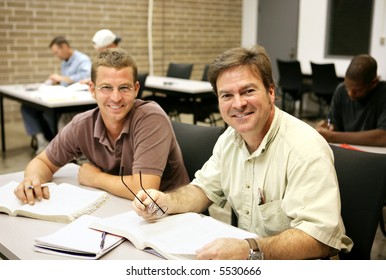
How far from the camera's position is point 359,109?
9.23ft

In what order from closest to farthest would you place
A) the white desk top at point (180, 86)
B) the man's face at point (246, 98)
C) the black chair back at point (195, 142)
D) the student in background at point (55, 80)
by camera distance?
the man's face at point (246, 98), the black chair back at point (195, 142), the white desk top at point (180, 86), the student in background at point (55, 80)

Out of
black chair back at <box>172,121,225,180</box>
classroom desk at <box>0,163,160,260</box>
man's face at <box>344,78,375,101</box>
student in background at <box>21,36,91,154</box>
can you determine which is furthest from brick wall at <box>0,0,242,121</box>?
classroom desk at <box>0,163,160,260</box>

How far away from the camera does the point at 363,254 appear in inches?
58.3

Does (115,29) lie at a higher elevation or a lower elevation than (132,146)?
higher

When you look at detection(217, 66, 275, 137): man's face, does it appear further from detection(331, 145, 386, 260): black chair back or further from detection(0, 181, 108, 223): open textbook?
detection(0, 181, 108, 223): open textbook

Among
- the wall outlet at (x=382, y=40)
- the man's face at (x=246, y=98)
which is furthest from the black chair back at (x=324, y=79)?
the man's face at (x=246, y=98)

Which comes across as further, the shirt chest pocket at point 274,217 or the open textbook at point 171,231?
the shirt chest pocket at point 274,217

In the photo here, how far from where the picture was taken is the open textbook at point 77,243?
1203 millimetres

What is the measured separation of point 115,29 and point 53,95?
3.09m

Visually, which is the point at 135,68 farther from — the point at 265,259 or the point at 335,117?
the point at 335,117

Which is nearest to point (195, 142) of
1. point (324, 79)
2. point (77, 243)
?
point (77, 243)

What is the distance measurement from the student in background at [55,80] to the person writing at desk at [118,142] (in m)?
2.66

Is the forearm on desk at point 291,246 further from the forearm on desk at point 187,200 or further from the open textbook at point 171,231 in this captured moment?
the forearm on desk at point 187,200

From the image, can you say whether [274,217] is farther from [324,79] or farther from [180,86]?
[324,79]
